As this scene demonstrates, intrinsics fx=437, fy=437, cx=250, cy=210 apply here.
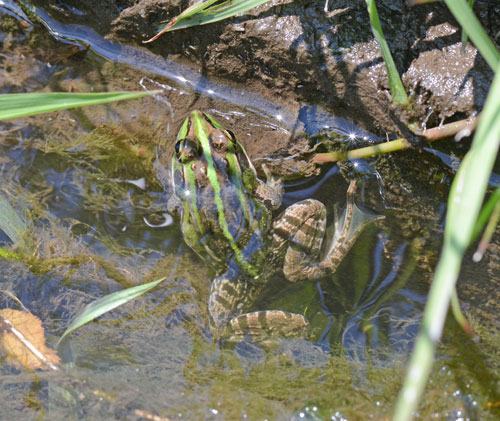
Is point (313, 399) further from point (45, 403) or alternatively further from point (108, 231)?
point (108, 231)

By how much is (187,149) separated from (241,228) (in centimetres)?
63

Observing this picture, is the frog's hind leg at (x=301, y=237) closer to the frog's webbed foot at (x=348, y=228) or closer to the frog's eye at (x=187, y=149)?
the frog's webbed foot at (x=348, y=228)

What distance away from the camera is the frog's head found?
9.15ft

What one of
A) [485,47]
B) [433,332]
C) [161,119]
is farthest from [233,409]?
[485,47]

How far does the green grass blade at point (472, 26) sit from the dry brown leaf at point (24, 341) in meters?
2.89

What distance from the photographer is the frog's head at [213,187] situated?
9.15 ft

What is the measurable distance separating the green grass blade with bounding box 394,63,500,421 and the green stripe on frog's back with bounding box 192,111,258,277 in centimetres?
166

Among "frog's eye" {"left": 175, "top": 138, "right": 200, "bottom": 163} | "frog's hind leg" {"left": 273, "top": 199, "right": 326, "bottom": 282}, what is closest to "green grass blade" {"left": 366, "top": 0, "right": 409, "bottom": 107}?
"frog's hind leg" {"left": 273, "top": 199, "right": 326, "bottom": 282}

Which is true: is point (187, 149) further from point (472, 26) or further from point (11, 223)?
point (472, 26)

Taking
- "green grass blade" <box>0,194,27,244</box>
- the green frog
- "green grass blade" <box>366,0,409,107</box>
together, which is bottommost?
"green grass blade" <box>0,194,27,244</box>

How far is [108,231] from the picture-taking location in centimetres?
329

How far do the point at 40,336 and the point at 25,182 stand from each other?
3.92ft

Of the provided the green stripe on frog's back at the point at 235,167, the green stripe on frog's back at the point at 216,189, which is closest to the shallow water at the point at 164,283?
the green stripe on frog's back at the point at 235,167

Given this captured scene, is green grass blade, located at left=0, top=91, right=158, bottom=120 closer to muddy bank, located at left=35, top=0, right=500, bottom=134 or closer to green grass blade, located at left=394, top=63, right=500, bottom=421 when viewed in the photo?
muddy bank, located at left=35, top=0, right=500, bottom=134
